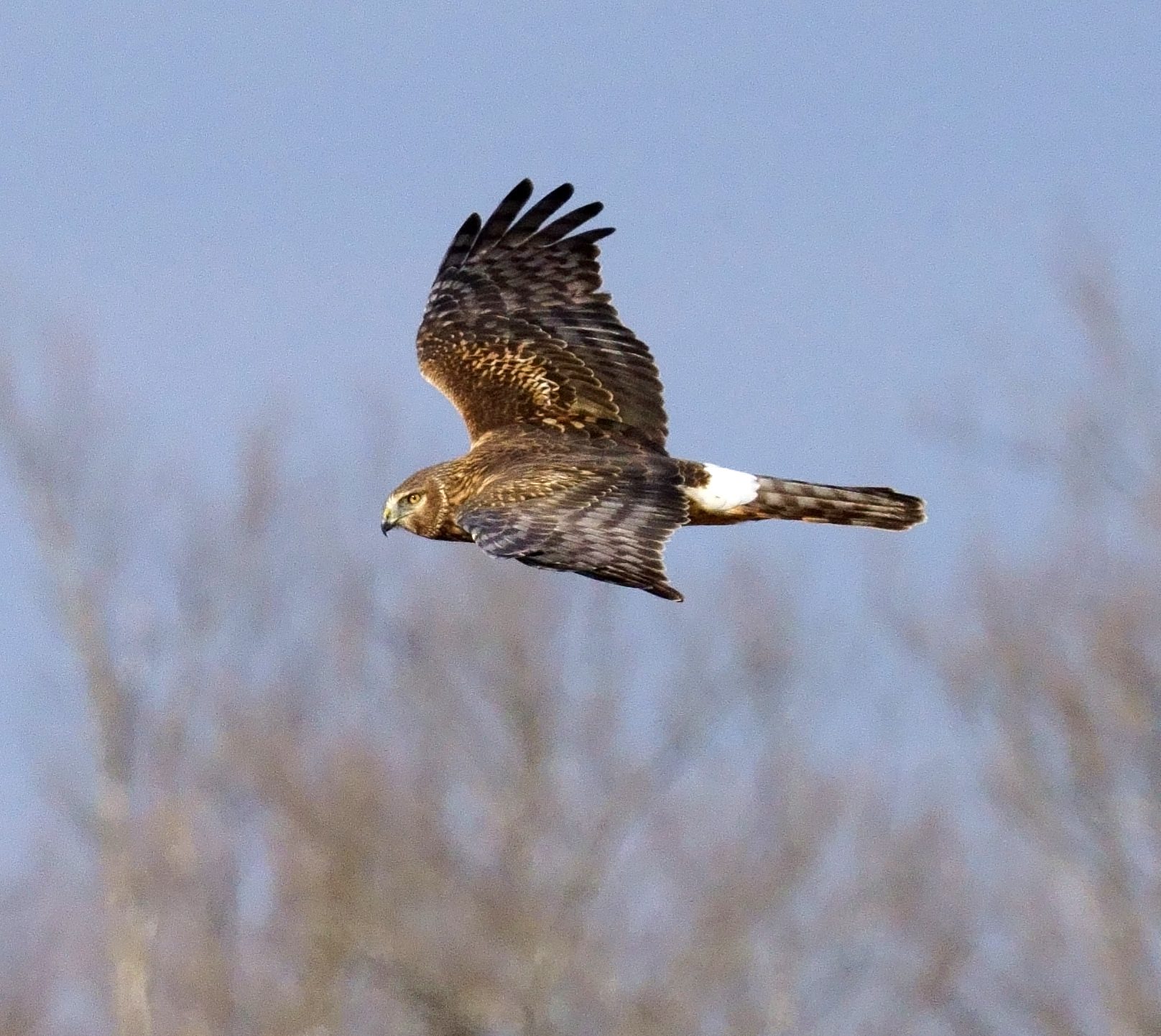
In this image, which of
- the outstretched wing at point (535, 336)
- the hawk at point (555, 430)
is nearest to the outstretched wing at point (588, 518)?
the hawk at point (555, 430)

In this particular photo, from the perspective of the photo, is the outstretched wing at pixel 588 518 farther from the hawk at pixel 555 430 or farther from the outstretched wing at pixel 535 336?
the outstretched wing at pixel 535 336

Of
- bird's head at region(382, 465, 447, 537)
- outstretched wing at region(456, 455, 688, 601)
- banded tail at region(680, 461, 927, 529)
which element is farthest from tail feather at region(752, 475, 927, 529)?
bird's head at region(382, 465, 447, 537)

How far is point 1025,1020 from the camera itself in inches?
856

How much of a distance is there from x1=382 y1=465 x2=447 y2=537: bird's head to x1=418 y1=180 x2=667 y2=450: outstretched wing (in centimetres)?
62

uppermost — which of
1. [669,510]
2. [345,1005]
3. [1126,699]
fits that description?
[1126,699]

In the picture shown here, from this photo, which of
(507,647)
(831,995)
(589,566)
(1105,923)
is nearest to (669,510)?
(589,566)

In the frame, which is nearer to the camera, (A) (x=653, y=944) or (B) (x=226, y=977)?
(A) (x=653, y=944)

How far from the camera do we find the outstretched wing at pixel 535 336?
37.7ft

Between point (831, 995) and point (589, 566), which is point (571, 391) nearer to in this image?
point (589, 566)

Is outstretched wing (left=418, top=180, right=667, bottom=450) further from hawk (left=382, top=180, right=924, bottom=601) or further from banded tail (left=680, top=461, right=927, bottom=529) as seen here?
banded tail (left=680, top=461, right=927, bottom=529)

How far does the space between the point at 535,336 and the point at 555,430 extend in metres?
0.52

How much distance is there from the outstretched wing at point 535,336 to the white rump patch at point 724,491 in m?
0.34

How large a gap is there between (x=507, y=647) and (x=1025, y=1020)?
6119 millimetres

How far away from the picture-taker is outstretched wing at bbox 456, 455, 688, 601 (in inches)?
380
